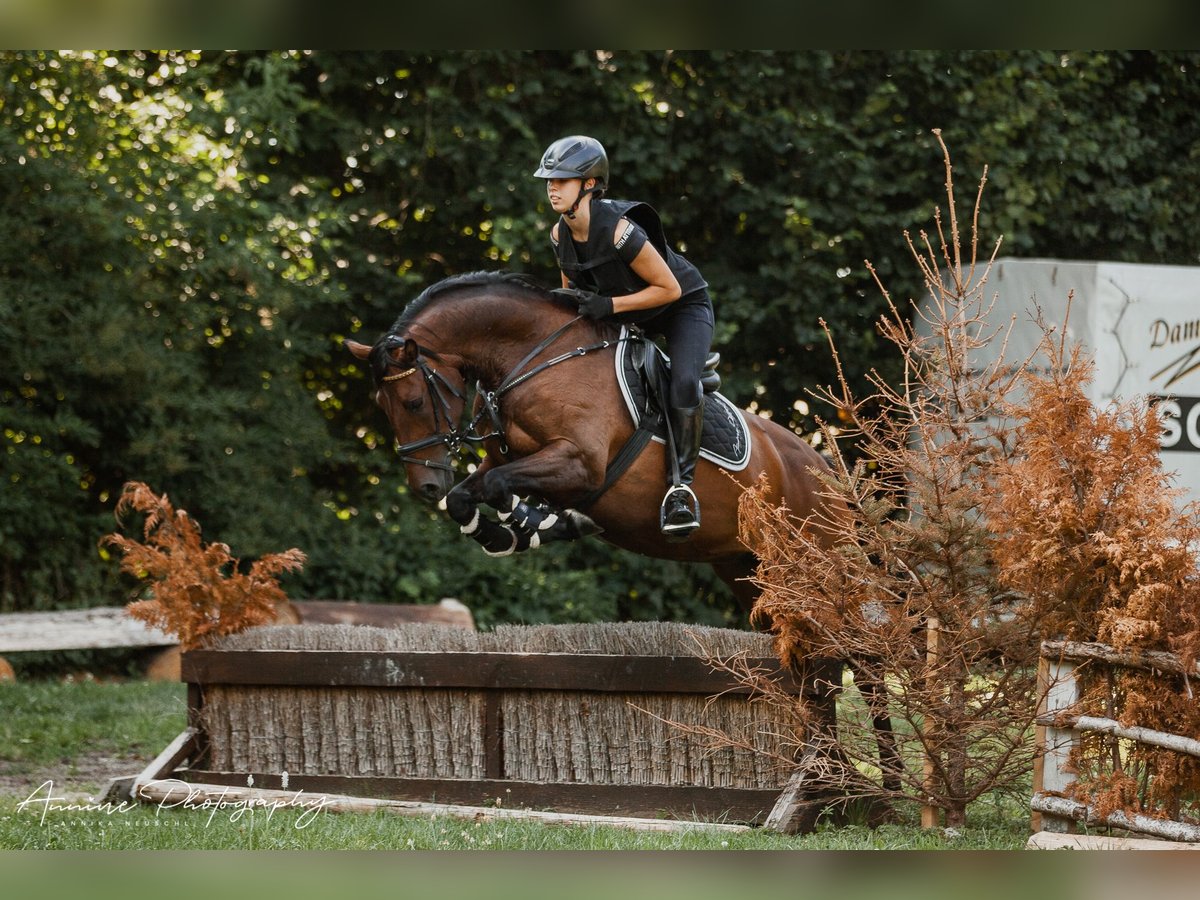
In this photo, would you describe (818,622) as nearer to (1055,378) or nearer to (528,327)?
(1055,378)

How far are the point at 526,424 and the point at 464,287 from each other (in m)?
0.66

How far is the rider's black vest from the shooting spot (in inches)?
214

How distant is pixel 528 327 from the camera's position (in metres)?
5.55

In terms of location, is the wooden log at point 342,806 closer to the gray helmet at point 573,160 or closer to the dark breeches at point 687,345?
the dark breeches at point 687,345

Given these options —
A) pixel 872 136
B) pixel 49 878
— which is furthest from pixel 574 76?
pixel 49 878

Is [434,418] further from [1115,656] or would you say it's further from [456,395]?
[1115,656]

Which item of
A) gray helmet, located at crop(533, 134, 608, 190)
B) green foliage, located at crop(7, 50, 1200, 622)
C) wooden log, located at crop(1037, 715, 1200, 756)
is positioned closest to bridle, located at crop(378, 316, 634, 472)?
gray helmet, located at crop(533, 134, 608, 190)

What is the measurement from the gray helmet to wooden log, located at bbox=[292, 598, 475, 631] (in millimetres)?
5281

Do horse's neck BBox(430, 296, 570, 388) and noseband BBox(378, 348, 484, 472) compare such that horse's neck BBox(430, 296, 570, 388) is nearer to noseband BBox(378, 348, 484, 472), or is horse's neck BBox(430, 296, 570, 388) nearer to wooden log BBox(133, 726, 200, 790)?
noseband BBox(378, 348, 484, 472)

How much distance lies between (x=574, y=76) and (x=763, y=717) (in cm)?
913

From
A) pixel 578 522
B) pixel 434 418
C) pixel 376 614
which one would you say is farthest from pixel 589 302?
pixel 376 614

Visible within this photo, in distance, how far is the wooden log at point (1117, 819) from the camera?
4035mm

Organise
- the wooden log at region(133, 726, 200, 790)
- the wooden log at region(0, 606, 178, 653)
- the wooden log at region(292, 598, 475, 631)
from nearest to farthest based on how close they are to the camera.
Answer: the wooden log at region(133, 726, 200, 790) < the wooden log at region(0, 606, 178, 653) < the wooden log at region(292, 598, 475, 631)

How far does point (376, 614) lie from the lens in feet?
33.7
